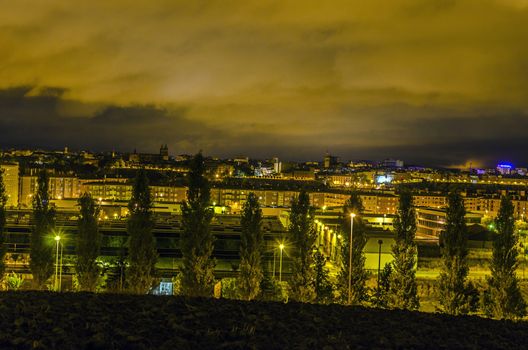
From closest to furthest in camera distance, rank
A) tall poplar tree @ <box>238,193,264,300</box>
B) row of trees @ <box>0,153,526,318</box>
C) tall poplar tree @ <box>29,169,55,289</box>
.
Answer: row of trees @ <box>0,153,526,318</box>
tall poplar tree @ <box>238,193,264,300</box>
tall poplar tree @ <box>29,169,55,289</box>

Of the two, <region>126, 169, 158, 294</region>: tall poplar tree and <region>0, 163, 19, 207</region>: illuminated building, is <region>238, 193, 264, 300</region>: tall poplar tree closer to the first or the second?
<region>126, 169, 158, 294</region>: tall poplar tree

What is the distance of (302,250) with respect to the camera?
757 inches

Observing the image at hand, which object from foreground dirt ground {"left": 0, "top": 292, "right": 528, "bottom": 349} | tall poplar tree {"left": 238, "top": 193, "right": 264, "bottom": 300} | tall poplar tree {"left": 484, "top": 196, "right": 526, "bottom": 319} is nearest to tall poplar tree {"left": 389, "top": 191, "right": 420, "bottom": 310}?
tall poplar tree {"left": 484, "top": 196, "right": 526, "bottom": 319}

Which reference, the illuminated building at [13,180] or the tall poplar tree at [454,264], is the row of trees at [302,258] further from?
the illuminated building at [13,180]

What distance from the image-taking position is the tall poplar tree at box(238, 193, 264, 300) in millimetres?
18500

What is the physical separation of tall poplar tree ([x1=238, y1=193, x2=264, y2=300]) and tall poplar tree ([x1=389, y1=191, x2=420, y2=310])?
4.64m

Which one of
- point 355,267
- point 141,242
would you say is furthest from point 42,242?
point 355,267

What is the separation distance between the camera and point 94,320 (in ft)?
31.8

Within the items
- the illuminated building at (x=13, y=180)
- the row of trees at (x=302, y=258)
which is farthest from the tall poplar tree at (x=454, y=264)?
the illuminated building at (x=13, y=180)

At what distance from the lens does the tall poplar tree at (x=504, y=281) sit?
17.5 m

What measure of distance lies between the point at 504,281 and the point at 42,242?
15911 mm

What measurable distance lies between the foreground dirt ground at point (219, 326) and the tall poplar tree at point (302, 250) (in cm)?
630

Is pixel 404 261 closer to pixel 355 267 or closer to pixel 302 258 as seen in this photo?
pixel 355 267

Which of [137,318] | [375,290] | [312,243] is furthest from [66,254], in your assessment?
[137,318]
